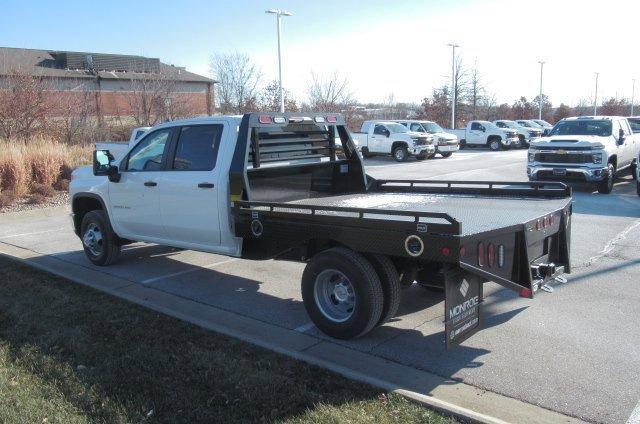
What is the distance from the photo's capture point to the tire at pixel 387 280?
476 centimetres

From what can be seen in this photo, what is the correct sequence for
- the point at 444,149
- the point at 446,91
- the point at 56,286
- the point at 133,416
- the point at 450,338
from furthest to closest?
1. the point at 446,91
2. the point at 444,149
3. the point at 56,286
4. the point at 450,338
5. the point at 133,416

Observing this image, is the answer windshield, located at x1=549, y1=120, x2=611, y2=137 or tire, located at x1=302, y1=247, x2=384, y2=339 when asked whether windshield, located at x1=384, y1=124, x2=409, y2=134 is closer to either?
windshield, located at x1=549, y1=120, x2=611, y2=137

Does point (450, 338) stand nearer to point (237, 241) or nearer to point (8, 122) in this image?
point (237, 241)

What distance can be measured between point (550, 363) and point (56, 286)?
17.7ft

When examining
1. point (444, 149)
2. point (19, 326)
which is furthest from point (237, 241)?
point (444, 149)

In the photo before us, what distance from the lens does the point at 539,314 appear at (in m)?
5.62

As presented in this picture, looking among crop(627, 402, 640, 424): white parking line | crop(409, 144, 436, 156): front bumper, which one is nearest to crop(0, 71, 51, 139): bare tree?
crop(409, 144, 436, 156): front bumper

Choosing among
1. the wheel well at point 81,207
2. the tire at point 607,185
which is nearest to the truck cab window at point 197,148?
the wheel well at point 81,207

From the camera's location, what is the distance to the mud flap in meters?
4.21

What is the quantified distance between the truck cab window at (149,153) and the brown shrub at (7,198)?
8.08m

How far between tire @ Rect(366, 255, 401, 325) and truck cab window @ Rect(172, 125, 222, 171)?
2.27 m

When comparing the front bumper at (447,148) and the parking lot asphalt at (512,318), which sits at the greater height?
the front bumper at (447,148)

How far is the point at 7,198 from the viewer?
13.7 metres

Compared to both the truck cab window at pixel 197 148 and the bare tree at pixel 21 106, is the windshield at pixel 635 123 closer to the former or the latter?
the truck cab window at pixel 197 148
